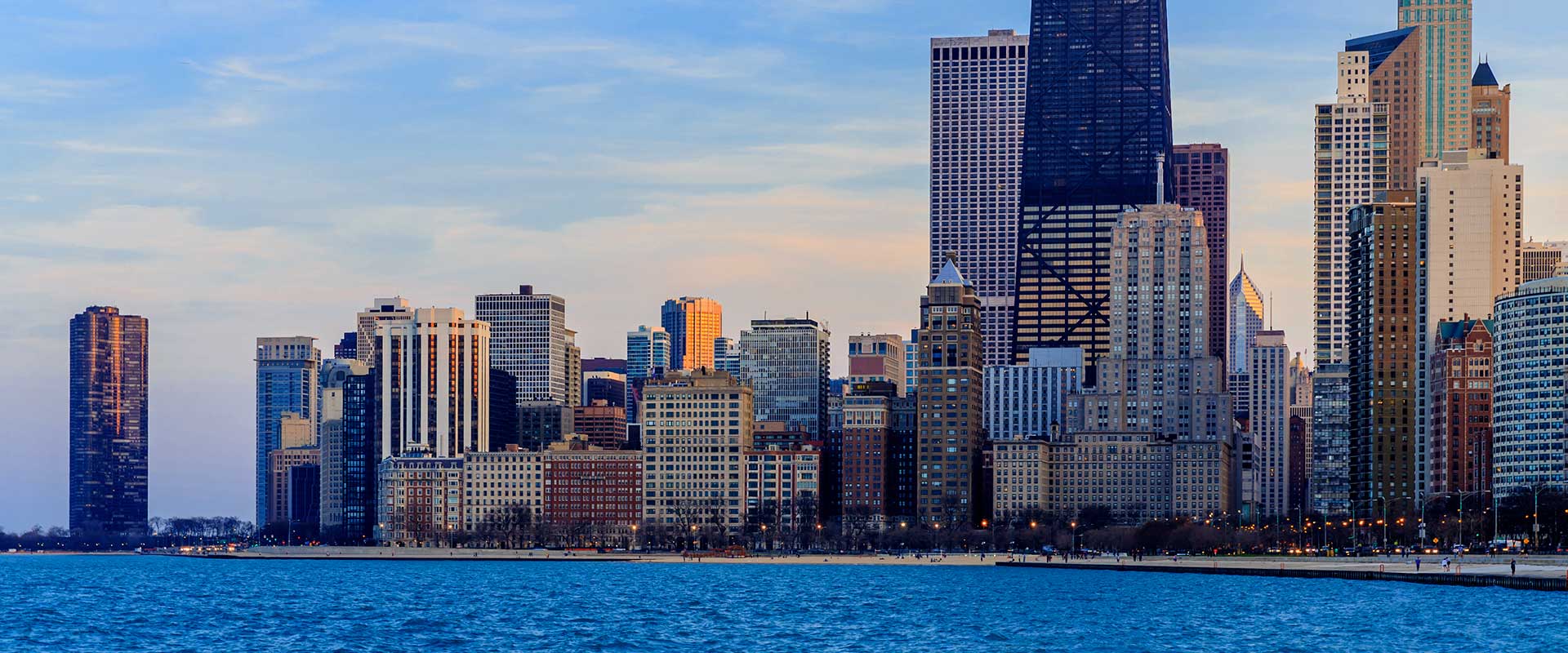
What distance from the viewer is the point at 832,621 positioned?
149500 millimetres

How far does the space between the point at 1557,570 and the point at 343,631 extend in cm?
10354

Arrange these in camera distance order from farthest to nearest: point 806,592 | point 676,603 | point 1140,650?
point 806,592
point 676,603
point 1140,650

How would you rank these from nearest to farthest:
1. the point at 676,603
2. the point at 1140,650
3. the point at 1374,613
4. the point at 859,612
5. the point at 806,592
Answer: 1. the point at 1140,650
2. the point at 1374,613
3. the point at 859,612
4. the point at 676,603
5. the point at 806,592

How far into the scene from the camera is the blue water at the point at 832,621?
12850 cm

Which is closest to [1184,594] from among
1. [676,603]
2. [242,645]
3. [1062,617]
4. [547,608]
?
[1062,617]

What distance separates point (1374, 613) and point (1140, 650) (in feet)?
105

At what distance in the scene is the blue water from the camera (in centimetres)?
12850

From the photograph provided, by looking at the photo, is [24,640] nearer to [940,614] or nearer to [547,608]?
[547,608]

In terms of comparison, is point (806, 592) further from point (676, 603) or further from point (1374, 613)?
point (1374, 613)

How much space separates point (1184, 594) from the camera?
18000cm

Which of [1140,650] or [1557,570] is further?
[1557,570]

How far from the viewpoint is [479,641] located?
13188cm

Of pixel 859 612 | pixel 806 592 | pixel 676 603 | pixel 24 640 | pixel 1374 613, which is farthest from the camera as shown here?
pixel 806 592

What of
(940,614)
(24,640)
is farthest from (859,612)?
(24,640)
